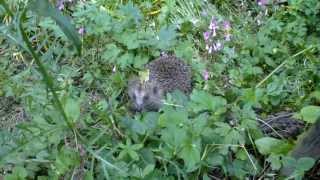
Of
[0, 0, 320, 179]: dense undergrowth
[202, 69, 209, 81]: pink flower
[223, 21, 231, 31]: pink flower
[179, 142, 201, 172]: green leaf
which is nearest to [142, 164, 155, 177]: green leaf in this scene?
[0, 0, 320, 179]: dense undergrowth

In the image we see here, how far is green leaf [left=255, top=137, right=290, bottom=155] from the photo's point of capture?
6.33 ft

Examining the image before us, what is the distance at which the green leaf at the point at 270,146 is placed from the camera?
1929 mm

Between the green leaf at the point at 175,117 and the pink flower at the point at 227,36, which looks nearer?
the green leaf at the point at 175,117

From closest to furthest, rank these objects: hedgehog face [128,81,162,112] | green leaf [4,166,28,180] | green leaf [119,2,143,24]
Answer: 1. green leaf [4,166,28,180]
2. hedgehog face [128,81,162,112]
3. green leaf [119,2,143,24]

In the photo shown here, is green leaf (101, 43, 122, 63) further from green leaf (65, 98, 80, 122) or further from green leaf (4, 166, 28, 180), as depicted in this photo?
green leaf (4, 166, 28, 180)

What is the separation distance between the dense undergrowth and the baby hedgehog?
7 cm

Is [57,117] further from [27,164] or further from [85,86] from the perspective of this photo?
[85,86]

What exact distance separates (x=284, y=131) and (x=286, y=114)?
113mm

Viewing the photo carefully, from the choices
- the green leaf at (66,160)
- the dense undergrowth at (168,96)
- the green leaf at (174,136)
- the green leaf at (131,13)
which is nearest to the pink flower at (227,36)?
the dense undergrowth at (168,96)

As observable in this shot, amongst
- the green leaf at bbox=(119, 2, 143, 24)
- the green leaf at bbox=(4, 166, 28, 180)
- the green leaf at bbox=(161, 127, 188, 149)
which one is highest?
the green leaf at bbox=(119, 2, 143, 24)

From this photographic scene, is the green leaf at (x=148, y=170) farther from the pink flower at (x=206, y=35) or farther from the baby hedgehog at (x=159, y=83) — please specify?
the pink flower at (x=206, y=35)

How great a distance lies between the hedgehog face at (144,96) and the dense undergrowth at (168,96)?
0.23 feet

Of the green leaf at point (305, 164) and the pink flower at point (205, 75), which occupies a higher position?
the pink flower at point (205, 75)

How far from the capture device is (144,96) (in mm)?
2568
